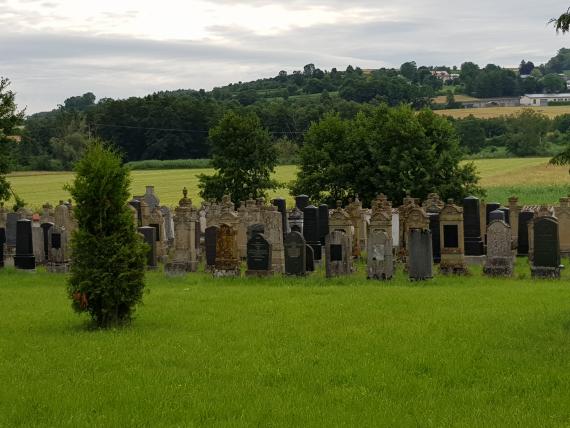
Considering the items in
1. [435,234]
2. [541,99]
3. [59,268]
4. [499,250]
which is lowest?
[59,268]

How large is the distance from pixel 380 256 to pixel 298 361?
10587 mm

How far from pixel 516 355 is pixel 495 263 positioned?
1072 cm

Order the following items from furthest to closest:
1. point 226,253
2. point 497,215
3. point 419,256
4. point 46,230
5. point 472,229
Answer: point 46,230 < point 497,215 < point 472,229 < point 226,253 < point 419,256

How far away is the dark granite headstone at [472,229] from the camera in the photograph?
87.6 feet

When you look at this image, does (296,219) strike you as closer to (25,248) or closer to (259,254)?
(259,254)

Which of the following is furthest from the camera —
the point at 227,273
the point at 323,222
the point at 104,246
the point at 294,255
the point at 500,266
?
the point at 323,222

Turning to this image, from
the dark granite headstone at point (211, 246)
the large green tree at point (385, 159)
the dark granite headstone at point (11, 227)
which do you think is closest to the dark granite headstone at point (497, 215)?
the dark granite headstone at point (211, 246)

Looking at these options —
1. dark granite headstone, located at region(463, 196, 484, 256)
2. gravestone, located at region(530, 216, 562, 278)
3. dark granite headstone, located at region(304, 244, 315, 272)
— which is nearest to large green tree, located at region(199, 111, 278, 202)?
dark granite headstone, located at region(463, 196, 484, 256)

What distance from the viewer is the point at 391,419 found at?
9.30 metres

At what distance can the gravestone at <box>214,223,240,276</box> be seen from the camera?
76.9ft

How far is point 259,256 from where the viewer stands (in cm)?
2300

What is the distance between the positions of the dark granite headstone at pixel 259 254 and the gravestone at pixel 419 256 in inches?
145

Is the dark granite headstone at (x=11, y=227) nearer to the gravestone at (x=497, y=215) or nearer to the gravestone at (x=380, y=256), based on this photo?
the gravestone at (x=380, y=256)

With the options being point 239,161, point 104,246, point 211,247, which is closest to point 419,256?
point 211,247
